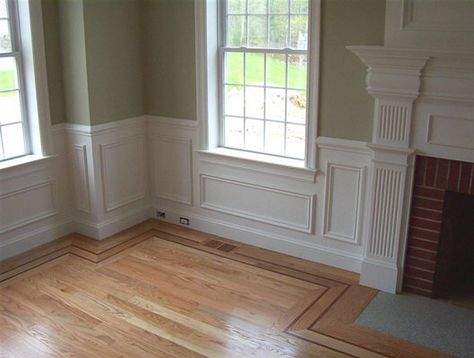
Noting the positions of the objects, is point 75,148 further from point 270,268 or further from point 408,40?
point 408,40

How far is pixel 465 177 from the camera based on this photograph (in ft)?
10.8

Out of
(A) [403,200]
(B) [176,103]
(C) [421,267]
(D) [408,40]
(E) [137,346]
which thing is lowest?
(E) [137,346]

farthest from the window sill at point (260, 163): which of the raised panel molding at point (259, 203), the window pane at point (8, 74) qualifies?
the window pane at point (8, 74)

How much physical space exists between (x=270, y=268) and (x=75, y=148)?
184 cm

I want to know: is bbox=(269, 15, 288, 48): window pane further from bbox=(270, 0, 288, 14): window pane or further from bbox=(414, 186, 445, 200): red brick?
bbox=(414, 186, 445, 200): red brick

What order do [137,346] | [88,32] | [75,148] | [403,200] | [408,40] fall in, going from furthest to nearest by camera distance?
1. [75,148]
2. [88,32]
3. [403,200]
4. [408,40]
5. [137,346]

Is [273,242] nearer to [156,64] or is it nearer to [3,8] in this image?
[156,64]

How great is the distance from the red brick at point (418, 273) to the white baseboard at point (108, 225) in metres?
2.37

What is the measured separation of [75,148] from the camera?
4.39 meters

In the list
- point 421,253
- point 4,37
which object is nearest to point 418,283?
point 421,253

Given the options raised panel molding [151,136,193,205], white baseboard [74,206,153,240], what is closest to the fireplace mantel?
raised panel molding [151,136,193,205]

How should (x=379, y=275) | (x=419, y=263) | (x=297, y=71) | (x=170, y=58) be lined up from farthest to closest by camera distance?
(x=170, y=58)
(x=297, y=71)
(x=379, y=275)
(x=419, y=263)

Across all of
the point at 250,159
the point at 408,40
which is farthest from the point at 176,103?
the point at 408,40

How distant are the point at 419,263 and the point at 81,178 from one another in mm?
2686
